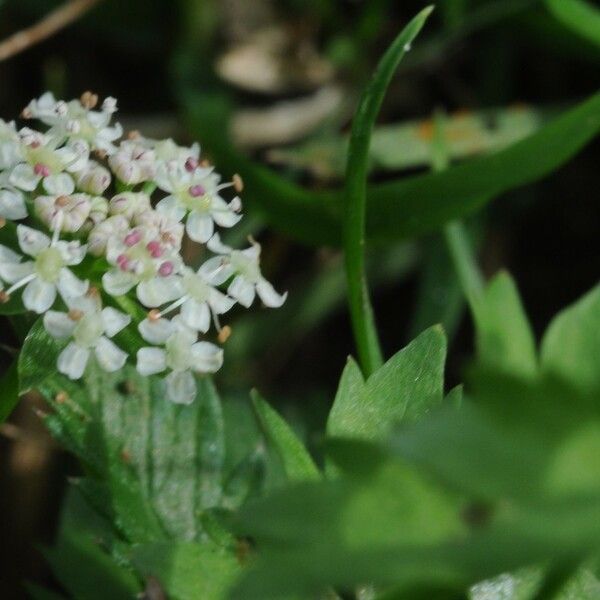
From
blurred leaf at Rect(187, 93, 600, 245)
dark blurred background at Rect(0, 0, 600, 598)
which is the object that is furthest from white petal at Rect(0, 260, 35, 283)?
dark blurred background at Rect(0, 0, 600, 598)

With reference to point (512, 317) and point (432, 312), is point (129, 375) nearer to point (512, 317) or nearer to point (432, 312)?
point (512, 317)

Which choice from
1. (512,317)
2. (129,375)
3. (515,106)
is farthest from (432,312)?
(512,317)

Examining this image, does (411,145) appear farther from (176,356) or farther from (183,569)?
(183,569)

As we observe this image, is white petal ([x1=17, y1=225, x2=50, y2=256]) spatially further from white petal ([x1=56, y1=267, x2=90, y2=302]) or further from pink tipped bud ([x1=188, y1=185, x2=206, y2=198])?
pink tipped bud ([x1=188, y1=185, x2=206, y2=198])

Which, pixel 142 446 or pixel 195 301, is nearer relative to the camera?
pixel 195 301

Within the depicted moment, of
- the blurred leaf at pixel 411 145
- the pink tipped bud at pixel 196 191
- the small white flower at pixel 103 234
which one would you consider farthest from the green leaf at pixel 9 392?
the blurred leaf at pixel 411 145

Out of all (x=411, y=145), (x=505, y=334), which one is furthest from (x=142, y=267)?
(x=411, y=145)

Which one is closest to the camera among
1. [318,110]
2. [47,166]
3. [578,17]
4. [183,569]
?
[183,569]
